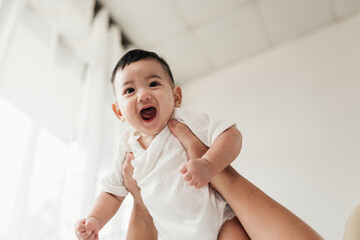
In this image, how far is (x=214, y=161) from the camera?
64cm

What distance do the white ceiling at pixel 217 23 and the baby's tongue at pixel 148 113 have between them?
1.65 m

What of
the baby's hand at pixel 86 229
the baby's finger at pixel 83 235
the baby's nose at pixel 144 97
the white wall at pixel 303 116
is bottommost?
the baby's finger at pixel 83 235

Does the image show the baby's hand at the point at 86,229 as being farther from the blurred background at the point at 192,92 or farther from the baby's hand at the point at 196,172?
the blurred background at the point at 192,92

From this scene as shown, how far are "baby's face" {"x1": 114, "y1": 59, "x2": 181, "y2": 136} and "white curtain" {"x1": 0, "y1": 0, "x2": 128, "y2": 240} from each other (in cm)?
64

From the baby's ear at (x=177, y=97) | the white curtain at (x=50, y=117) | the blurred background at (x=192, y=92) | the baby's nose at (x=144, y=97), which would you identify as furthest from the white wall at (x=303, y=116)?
the baby's nose at (x=144, y=97)

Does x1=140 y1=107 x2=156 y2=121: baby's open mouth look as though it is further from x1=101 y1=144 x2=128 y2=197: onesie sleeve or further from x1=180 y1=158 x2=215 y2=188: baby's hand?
x1=180 y1=158 x2=215 y2=188: baby's hand

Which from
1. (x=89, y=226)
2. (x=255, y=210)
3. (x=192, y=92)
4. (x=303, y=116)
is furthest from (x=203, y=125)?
(x=192, y=92)

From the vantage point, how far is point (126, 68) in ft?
2.77

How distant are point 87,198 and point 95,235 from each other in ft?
2.70

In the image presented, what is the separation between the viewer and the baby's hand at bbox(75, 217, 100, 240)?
26.9 inches

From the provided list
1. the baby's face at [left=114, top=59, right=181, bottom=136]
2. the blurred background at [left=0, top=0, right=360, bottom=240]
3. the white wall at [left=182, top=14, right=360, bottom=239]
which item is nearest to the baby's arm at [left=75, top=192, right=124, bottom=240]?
the baby's face at [left=114, top=59, right=181, bottom=136]

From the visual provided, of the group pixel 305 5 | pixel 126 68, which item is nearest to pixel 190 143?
pixel 126 68

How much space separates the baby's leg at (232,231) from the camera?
0.65m

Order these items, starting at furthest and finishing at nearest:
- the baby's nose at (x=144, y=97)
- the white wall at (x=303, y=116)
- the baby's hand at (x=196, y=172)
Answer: the white wall at (x=303, y=116) < the baby's nose at (x=144, y=97) < the baby's hand at (x=196, y=172)
